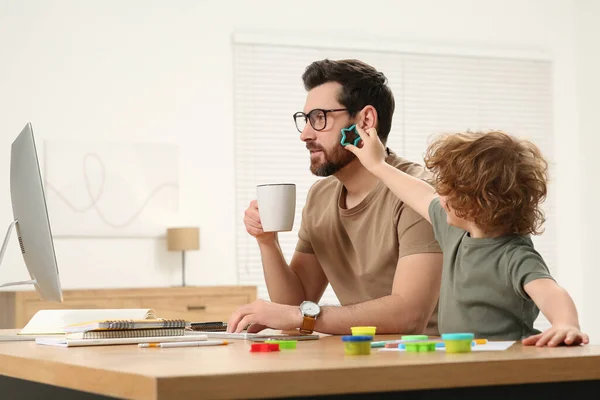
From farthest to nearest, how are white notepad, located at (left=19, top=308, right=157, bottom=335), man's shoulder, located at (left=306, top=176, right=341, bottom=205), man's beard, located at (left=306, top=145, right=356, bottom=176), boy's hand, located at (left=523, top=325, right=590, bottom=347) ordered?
1. man's shoulder, located at (left=306, top=176, right=341, bottom=205)
2. man's beard, located at (left=306, top=145, right=356, bottom=176)
3. white notepad, located at (left=19, top=308, right=157, bottom=335)
4. boy's hand, located at (left=523, top=325, right=590, bottom=347)

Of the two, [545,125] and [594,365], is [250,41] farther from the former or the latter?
[594,365]

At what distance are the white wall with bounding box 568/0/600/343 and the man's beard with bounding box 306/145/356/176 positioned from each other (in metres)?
4.05

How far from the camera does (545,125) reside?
6.33m

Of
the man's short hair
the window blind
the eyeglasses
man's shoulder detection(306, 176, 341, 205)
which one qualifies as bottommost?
man's shoulder detection(306, 176, 341, 205)

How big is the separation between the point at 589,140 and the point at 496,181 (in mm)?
4753

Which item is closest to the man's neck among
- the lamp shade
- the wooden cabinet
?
the wooden cabinet

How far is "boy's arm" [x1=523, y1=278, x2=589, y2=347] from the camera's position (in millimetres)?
1372

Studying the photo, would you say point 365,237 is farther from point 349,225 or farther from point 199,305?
point 199,305

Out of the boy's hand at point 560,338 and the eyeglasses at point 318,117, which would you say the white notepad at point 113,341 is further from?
the eyeglasses at point 318,117

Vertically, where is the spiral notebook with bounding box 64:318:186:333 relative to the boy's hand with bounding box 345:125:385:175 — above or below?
below

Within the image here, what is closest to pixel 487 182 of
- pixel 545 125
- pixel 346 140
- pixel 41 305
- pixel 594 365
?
pixel 594 365

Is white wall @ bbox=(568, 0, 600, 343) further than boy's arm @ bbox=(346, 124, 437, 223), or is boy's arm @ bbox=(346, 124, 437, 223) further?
white wall @ bbox=(568, 0, 600, 343)

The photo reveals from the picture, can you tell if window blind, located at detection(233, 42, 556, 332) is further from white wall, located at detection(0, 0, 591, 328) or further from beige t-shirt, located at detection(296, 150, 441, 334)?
beige t-shirt, located at detection(296, 150, 441, 334)

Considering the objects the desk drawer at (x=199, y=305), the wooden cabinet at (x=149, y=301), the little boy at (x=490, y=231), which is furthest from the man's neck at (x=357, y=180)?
the desk drawer at (x=199, y=305)
